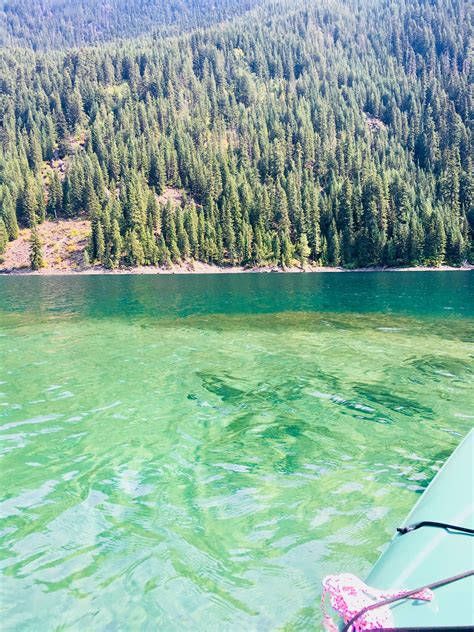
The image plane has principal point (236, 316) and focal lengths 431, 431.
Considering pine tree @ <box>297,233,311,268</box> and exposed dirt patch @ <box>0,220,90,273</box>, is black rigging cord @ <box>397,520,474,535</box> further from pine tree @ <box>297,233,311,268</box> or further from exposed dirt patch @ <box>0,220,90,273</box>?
exposed dirt patch @ <box>0,220,90,273</box>

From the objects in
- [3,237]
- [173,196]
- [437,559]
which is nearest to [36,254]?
[3,237]

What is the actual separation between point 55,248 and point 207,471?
142 meters

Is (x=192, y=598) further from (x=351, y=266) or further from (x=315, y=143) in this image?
(x=315, y=143)

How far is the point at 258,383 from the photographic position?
17094mm

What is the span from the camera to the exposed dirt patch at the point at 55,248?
5128 inches

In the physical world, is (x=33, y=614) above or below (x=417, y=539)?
below

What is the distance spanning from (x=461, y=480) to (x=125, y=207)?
151m

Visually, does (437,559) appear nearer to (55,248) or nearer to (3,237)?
(55,248)

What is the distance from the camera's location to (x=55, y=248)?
137625mm

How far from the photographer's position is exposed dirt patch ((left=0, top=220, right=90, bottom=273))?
130250 millimetres

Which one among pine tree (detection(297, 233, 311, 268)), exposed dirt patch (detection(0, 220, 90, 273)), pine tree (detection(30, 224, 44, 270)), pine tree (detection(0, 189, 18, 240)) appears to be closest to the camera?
pine tree (detection(30, 224, 44, 270))

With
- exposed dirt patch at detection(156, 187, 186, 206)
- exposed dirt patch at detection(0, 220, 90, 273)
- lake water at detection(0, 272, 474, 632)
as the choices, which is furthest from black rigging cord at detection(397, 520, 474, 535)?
exposed dirt patch at detection(156, 187, 186, 206)

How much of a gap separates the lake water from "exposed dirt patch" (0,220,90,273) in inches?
4603

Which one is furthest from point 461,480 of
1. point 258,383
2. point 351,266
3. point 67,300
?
point 351,266
